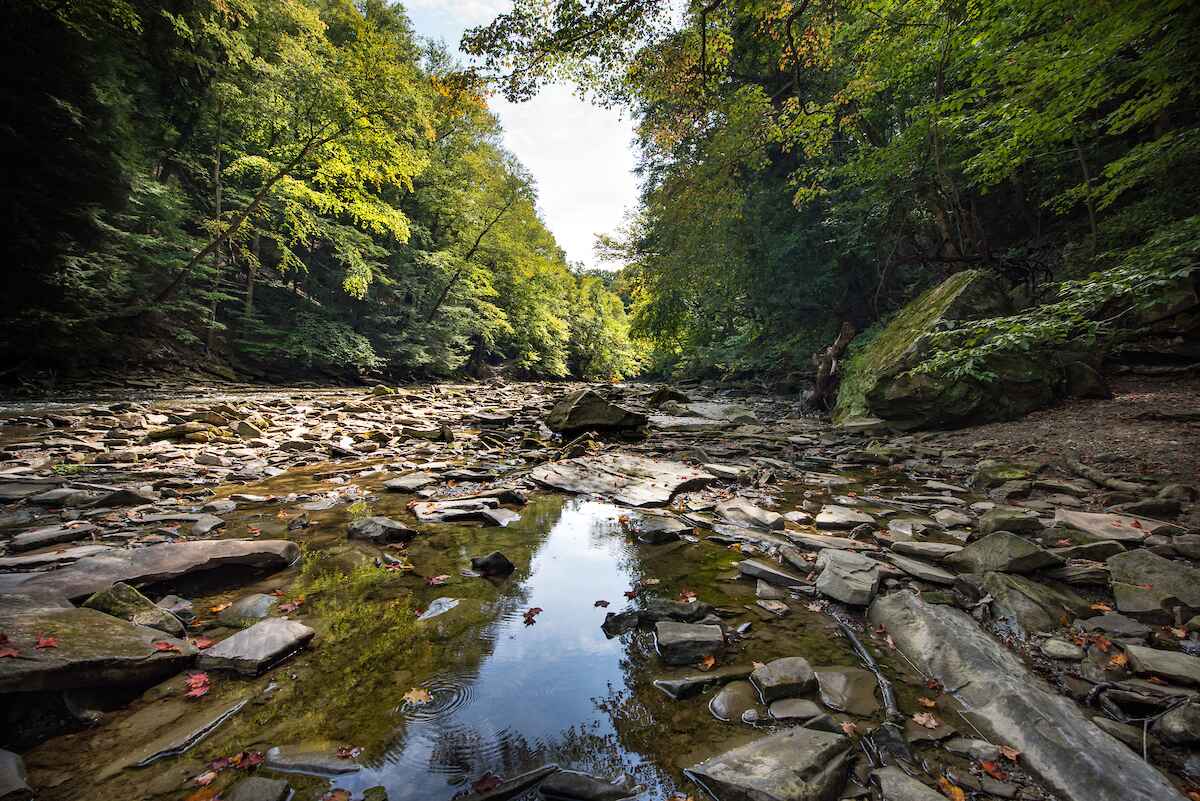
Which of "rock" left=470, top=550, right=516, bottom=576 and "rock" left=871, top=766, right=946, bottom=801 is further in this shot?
"rock" left=470, top=550, right=516, bottom=576

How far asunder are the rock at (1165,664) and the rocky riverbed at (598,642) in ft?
0.04

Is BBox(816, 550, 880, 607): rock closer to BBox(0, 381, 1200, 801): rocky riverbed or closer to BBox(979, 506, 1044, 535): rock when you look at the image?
BBox(0, 381, 1200, 801): rocky riverbed

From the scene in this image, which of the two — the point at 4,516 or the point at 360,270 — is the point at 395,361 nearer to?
the point at 360,270

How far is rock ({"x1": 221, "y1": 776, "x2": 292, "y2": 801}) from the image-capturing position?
4.26 feet

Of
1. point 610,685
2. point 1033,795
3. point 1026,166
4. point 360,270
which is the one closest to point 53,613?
point 610,685

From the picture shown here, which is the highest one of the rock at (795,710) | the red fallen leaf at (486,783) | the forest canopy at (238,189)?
the forest canopy at (238,189)

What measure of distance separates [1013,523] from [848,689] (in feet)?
7.75

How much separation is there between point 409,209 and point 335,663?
81.2ft

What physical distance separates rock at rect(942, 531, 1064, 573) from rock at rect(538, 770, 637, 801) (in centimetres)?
253

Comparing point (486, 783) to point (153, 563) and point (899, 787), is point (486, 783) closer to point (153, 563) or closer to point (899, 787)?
point (899, 787)

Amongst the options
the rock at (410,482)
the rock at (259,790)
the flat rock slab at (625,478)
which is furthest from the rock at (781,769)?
the rock at (410,482)

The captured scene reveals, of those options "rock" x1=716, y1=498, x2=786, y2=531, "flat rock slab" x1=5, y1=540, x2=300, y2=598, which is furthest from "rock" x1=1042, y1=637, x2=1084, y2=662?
"flat rock slab" x1=5, y1=540, x2=300, y2=598

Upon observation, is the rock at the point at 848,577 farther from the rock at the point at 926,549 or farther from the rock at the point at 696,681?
the rock at the point at 696,681

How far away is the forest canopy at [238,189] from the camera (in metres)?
9.99
